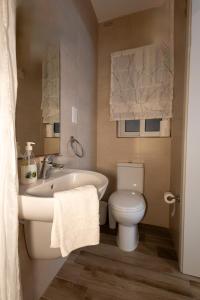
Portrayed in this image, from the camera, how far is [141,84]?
192cm

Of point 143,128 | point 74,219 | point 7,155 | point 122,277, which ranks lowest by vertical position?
point 122,277

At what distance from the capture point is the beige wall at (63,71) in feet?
3.28

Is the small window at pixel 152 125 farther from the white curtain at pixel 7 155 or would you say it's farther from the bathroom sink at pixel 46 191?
the white curtain at pixel 7 155

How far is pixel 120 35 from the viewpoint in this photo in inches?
80.7

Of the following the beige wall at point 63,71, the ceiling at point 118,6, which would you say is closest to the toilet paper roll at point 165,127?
the beige wall at point 63,71

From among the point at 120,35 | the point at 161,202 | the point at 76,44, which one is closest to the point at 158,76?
the point at 120,35

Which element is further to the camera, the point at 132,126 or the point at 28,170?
the point at 132,126

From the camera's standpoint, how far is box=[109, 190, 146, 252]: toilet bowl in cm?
147

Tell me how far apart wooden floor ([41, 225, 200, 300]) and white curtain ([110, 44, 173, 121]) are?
1448 millimetres

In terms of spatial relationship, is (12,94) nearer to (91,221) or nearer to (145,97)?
(91,221)

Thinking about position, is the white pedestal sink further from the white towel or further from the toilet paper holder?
the toilet paper holder

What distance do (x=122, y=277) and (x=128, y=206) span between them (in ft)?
1.76

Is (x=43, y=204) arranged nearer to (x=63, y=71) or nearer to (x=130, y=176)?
(x=63, y=71)

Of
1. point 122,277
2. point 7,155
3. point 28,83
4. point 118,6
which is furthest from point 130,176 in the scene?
point 118,6
